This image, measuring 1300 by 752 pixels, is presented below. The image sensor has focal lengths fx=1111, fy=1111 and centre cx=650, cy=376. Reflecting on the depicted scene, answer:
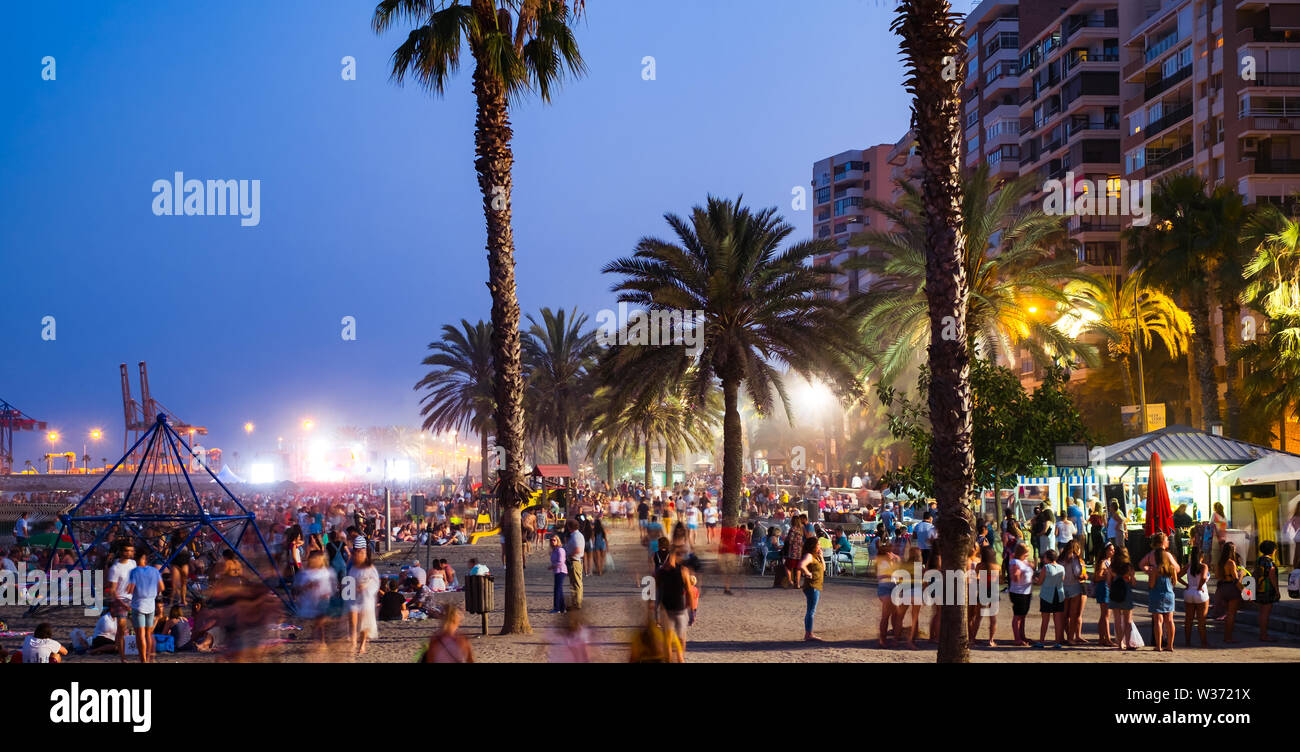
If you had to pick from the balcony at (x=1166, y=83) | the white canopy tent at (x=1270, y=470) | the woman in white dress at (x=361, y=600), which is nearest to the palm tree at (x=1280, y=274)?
the white canopy tent at (x=1270, y=470)

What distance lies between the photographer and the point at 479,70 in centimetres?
1698

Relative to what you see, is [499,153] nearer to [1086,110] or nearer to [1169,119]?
[1169,119]

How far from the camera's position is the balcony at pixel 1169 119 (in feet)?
196

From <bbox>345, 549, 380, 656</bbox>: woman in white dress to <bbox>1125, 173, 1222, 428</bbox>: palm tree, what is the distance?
3172 centimetres

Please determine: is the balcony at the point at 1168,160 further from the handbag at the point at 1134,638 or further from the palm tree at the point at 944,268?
the palm tree at the point at 944,268

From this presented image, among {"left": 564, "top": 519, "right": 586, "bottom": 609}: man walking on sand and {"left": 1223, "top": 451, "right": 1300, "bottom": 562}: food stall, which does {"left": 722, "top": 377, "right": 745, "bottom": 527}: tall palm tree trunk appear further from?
{"left": 1223, "top": 451, "right": 1300, "bottom": 562}: food stall

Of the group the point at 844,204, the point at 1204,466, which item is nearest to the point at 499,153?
the point at 1204,466

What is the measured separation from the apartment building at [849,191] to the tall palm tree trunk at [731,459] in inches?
3292

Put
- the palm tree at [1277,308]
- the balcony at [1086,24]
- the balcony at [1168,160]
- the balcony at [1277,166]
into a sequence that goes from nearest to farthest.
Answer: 1. the palm tree at [1277,308]
2. the balcony at [1277,166]
3. the balcony at [1168,160]
4. the balcony at [1086,24]

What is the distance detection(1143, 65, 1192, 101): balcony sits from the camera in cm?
5912
